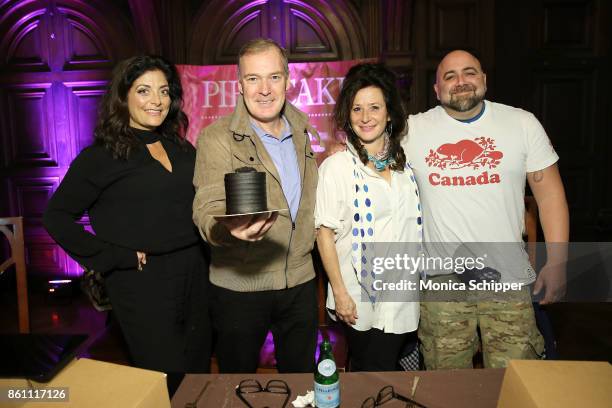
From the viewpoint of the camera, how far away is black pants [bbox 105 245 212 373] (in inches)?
79.6

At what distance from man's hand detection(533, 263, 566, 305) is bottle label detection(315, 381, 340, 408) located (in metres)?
1.37

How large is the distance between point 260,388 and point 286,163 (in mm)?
962

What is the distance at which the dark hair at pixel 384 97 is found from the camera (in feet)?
6.63

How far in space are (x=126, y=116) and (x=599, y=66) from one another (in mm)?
4242

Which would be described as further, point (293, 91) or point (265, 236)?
point (293, 91)

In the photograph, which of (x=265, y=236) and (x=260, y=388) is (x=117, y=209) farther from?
(x=260, y=388)

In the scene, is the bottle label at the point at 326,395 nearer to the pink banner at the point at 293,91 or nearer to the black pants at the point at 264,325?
the black pants at the point at 264,325

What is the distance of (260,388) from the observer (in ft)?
4.24

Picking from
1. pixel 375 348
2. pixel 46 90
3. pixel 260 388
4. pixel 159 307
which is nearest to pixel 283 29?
pixel 46 90

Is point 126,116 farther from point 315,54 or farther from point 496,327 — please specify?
point 315,54

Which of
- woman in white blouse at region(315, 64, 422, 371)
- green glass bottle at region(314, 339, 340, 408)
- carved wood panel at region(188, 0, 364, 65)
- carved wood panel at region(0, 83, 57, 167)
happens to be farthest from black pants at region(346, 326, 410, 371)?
carved wood panel at region(0, 83, 57, 167)

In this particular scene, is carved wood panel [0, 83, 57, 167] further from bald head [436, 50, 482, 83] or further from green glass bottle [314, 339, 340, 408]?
green glass bottle [314, 339, 340, 408]

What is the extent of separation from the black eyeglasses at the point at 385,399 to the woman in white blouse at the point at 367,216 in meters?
0.73

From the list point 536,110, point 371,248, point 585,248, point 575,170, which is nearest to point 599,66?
point 536,110
